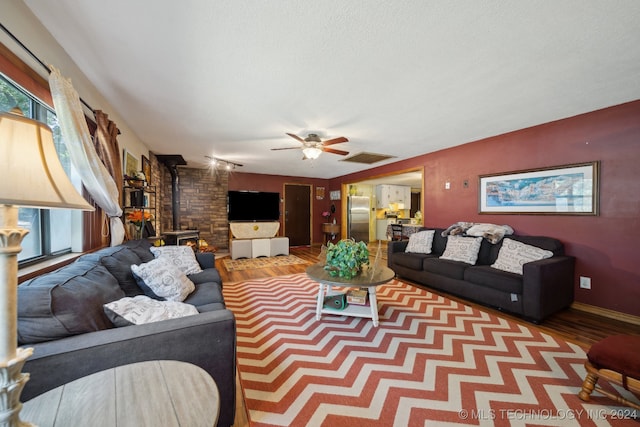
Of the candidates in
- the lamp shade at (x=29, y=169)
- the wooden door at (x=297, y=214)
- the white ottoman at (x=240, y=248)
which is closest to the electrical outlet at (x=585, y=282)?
the lamp shade at (x=29, y=169)

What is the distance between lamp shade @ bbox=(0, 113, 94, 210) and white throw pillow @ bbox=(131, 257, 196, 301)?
4.08ft

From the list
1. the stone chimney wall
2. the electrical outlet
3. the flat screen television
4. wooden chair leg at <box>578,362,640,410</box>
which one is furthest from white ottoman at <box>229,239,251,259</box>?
the electrical outlet

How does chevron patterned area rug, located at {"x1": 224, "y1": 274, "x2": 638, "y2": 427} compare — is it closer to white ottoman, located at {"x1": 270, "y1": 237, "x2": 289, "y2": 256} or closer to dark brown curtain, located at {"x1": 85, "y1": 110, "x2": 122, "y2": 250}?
dark brown curtain, located at {"x1": 85, "y1": 110, "x2": 122, "y2": 250}

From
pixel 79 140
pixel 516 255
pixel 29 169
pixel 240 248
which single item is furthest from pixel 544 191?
pixel 240 248

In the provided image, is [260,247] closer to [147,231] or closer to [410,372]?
[147,231]

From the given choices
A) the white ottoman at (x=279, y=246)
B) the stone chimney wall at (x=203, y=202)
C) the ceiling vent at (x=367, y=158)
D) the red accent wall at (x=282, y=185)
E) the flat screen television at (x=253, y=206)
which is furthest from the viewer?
the red accent wall at (x=282, y=185)

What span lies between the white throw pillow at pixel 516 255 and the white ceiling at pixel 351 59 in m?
1.53

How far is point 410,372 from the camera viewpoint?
167 centimetres

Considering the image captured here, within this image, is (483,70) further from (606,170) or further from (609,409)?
(609,409)

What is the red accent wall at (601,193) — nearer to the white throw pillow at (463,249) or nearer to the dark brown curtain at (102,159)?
the white throw pillow at (463,249)

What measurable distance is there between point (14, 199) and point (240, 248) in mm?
5087

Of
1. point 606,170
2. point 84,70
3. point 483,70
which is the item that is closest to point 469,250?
point 606,170

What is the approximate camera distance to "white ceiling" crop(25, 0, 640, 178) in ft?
4.48

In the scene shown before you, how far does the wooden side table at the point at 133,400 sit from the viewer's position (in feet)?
2.17
